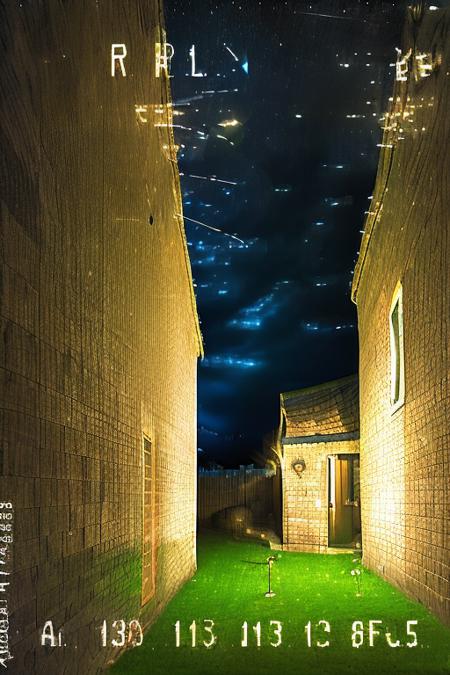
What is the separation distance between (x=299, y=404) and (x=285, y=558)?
4.49 m

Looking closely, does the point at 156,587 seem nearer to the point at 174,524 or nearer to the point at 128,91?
the point at 174,524

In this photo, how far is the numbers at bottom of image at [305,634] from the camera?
7.47 meters

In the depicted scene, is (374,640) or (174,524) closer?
(374,640)

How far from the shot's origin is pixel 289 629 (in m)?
8.27

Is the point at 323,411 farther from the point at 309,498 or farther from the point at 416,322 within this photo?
the point at 416,322

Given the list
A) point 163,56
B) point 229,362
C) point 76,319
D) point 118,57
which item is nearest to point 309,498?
point 163,56

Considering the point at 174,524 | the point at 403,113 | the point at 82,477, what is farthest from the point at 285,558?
the point at 82,477

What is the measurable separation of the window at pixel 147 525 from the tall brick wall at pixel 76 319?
0.76 ft

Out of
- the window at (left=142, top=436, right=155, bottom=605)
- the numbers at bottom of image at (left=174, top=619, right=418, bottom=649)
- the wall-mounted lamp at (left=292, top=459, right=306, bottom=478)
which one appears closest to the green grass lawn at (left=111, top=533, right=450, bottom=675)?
the numbers at bottom of image at (left=174, top=619, right=418, bottom=649)

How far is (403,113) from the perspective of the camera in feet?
31.4

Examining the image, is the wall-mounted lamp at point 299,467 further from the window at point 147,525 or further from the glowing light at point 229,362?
the glowing light at point 229,362

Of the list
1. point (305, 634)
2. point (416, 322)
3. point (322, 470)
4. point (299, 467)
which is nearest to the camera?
point (305, 634)

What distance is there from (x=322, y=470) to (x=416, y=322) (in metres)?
10.5

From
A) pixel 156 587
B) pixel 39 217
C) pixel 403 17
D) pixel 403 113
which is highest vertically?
pixel 403 17
